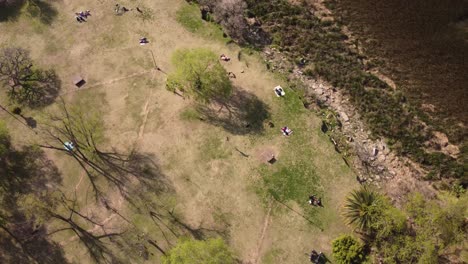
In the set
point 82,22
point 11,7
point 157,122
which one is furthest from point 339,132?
point 11,7

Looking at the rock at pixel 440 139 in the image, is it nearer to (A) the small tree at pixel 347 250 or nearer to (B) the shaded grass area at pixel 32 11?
(A) the small tree at pixel 347 250

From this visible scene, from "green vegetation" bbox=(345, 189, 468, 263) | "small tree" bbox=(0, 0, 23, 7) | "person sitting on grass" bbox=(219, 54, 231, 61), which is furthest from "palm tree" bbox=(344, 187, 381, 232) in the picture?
"small tree" bbox=(0, 0, 23, 7)

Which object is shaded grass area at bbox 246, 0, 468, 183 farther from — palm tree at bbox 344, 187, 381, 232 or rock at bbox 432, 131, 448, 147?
palm tree at bbox 344, 187, 381, 232

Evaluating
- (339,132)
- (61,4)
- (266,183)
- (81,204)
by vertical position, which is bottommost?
(81,204)

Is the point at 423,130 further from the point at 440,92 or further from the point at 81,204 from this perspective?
the point at 81,204

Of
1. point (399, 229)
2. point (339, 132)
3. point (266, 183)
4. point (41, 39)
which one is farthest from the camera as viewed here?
point (41, 39)

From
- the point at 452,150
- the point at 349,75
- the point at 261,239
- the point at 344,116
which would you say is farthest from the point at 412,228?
the point at 349,75

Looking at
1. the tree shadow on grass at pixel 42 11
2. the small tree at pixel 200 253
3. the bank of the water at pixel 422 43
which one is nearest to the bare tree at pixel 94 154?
the small tree at pixel 200 253
